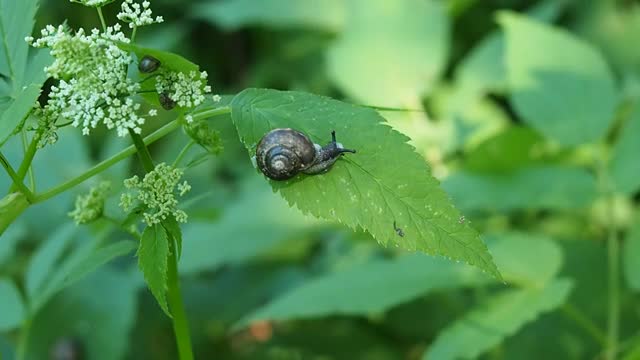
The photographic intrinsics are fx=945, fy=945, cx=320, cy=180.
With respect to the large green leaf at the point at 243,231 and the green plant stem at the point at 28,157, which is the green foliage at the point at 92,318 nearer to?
the large green leaf at the point at 243,231

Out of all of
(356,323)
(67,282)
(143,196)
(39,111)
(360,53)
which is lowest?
(356,323)

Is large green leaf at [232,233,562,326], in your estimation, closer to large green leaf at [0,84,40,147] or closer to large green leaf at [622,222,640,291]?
large green leaf at [622,222,640,291]

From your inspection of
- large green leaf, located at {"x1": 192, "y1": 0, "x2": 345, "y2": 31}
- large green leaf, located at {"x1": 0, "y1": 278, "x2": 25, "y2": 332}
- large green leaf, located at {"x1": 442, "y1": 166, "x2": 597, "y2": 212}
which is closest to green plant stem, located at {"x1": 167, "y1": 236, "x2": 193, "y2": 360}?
large green leaf, located at {"x1": 0, "y1": 278, "x2": 25, "y2": 332}

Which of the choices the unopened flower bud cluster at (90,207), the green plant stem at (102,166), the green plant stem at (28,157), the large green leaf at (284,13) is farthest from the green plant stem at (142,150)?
the large green leaf at (284,13)

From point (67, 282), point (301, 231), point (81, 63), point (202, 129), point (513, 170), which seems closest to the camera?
point (81, 63)

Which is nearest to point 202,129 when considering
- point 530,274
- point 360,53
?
point 530,274

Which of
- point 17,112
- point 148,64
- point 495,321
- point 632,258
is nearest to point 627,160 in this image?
point 632,258

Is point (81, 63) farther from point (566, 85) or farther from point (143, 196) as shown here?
point (566, 85)
